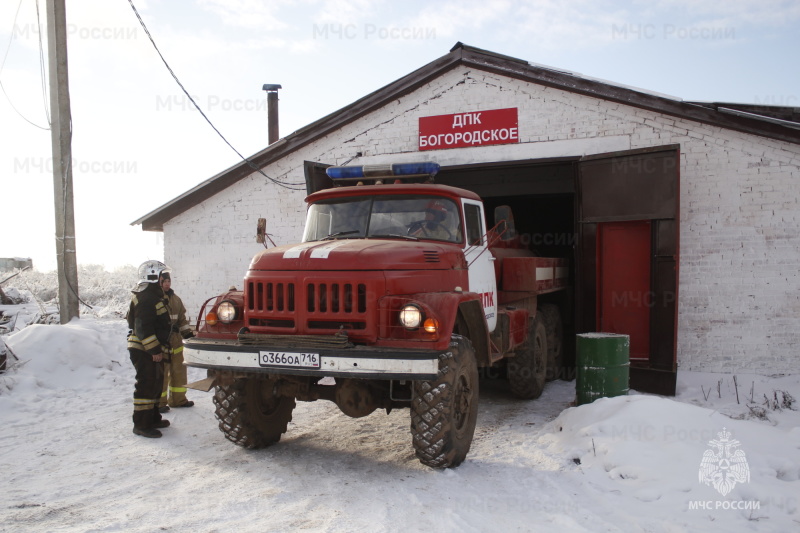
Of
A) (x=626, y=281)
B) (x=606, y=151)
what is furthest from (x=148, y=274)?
(x=606, y=151)

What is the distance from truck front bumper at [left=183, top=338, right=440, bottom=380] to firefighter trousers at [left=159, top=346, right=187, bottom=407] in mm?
2470

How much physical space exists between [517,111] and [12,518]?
27.7 ft

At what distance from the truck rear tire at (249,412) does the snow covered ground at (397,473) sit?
17cm

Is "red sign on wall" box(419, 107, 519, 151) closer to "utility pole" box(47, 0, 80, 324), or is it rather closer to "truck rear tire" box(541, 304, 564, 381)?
"truck rear tire" box(541, 304, 564, 381)

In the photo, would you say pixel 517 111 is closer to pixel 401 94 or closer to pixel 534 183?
pixel 401 94

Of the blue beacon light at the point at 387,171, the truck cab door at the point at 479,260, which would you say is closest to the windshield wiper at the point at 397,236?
the truck cab door at the point at 479,260

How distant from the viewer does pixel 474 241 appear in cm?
625

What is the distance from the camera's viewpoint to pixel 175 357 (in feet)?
23.6

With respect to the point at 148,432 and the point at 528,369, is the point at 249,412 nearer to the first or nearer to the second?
the point at 148,432

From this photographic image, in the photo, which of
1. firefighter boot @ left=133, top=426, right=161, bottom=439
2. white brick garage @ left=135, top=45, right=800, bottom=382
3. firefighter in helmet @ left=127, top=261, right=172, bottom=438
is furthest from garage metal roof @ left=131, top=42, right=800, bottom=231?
firefighter boot @ left=133, top=426, right=161, bottom=439

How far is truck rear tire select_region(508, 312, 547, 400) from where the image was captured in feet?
25.7

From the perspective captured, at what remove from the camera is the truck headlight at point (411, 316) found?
4.62m

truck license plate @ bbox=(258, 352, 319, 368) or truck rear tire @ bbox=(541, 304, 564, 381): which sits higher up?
truck license plate @ bbox=(258, 352, 319, 368)

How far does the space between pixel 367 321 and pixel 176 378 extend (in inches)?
143
